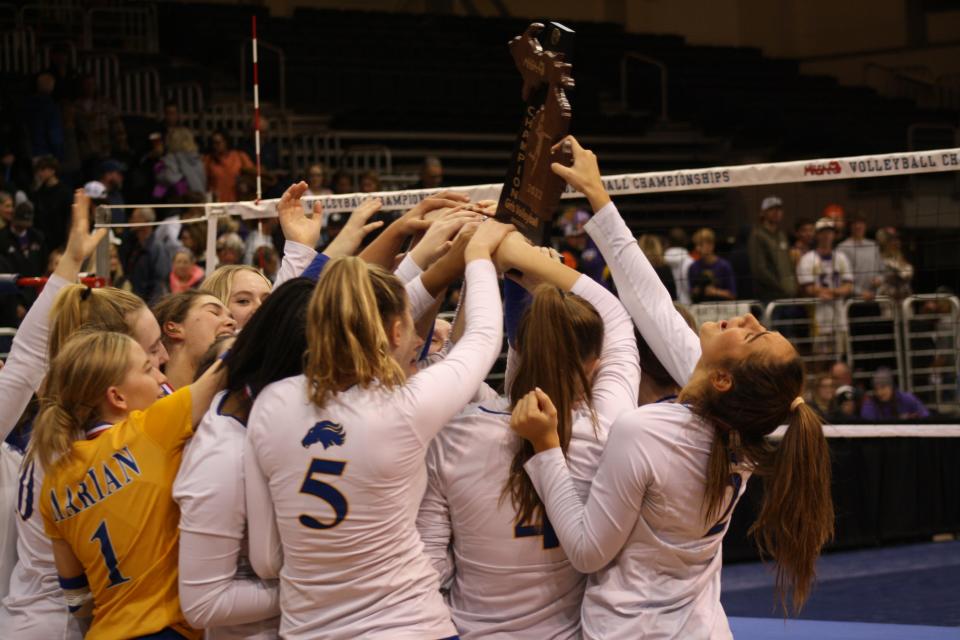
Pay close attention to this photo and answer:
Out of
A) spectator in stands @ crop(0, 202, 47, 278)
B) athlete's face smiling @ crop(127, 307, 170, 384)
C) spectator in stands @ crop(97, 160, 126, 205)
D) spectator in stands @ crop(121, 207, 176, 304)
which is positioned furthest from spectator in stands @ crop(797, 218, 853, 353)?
athlete's face smiling @ crop(127, 307, 170, 384)

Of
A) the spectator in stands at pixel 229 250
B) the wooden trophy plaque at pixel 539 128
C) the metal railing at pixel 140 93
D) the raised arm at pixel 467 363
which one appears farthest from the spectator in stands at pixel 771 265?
the metal railing at pixel 140 93

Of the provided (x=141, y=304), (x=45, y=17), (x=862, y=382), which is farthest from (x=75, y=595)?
(x=45, y=17)

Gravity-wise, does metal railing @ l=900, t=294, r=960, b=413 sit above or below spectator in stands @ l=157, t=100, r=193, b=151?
below

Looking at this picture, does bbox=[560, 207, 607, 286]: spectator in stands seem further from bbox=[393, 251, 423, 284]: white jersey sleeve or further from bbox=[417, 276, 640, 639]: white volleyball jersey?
bbox=[417, 276, 640, 639]: white volleyball jersey

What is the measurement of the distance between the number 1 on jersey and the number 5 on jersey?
0.55 metres

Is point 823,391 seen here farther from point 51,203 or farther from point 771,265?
point 51,203

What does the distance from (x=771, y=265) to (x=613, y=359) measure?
305 inches

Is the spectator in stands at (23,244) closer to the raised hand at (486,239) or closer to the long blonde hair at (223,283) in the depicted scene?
the long blonde hair at (223,283)

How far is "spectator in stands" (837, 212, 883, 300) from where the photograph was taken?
10695mm

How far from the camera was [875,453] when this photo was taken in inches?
308

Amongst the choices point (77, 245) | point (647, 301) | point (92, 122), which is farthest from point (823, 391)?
point (92, 122)

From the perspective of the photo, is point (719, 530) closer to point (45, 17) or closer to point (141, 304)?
point (141, 304)

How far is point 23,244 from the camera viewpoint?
10.7 metres

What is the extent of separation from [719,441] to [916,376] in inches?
317
